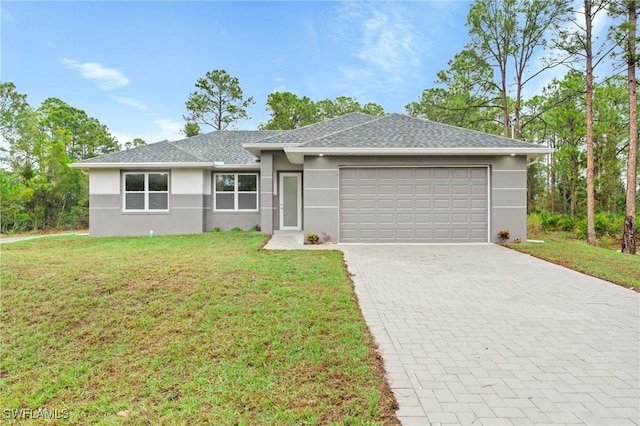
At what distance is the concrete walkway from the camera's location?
2.67 m

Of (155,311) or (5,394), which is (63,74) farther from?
(5,394)

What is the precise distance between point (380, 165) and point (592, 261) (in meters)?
6.14

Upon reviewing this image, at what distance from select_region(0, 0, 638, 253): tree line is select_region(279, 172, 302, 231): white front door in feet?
37.3

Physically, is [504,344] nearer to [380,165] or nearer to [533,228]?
[380,165]

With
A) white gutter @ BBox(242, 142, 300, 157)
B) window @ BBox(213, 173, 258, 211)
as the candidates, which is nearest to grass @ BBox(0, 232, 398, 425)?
white gutter @ BBox(242, 142, 300, 157)

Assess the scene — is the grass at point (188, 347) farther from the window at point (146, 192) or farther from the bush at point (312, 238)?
the window at point (146, 192)

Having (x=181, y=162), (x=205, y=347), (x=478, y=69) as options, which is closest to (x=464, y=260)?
(x=205, y=347)

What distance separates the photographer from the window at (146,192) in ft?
46.4

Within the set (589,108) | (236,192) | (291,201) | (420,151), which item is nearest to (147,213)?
(236,192)

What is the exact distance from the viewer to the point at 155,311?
4.74m

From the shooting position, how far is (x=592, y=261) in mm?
8453

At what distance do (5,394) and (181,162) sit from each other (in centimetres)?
1157

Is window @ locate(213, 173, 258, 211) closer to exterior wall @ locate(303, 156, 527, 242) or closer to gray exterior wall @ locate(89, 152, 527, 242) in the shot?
gray exterior wall @ locate(89, 152, 527, 242)

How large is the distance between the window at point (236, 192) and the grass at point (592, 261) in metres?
10.1
